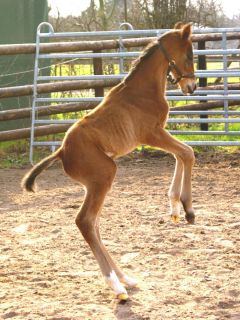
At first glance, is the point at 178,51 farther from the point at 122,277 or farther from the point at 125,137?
the point at 122,277

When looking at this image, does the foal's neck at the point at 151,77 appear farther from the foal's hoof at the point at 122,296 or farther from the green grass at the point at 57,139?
the green grass at the point at 57,139

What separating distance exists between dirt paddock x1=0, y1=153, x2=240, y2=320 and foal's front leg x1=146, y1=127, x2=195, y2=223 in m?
0.48

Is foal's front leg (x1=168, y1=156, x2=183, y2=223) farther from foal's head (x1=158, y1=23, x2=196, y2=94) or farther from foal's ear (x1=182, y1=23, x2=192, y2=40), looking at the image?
foal's ear (x1=182, y1=23, x2=192, y2=40)

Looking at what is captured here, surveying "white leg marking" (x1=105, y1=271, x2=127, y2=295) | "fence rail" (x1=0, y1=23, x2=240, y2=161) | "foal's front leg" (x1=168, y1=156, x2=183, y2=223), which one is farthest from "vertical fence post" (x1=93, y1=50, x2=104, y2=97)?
"white leg marking" (x1=105, y1=271, x2=127, y2=295)

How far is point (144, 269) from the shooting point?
521 centimetres

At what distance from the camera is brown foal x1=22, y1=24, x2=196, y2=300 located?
4.67 m

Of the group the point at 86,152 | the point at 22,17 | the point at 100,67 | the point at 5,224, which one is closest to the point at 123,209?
the point at 5,224

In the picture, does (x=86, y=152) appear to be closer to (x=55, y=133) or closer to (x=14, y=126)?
(x=55, y=133)

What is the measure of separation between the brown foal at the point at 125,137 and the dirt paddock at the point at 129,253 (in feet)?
0.95

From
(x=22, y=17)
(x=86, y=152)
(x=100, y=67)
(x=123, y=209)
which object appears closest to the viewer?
(x=86, y=152)

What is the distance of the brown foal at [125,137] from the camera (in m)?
4.67

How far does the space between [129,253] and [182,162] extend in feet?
3.33

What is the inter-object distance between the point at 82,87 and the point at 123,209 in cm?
418

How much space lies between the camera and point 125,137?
490 centimetres
